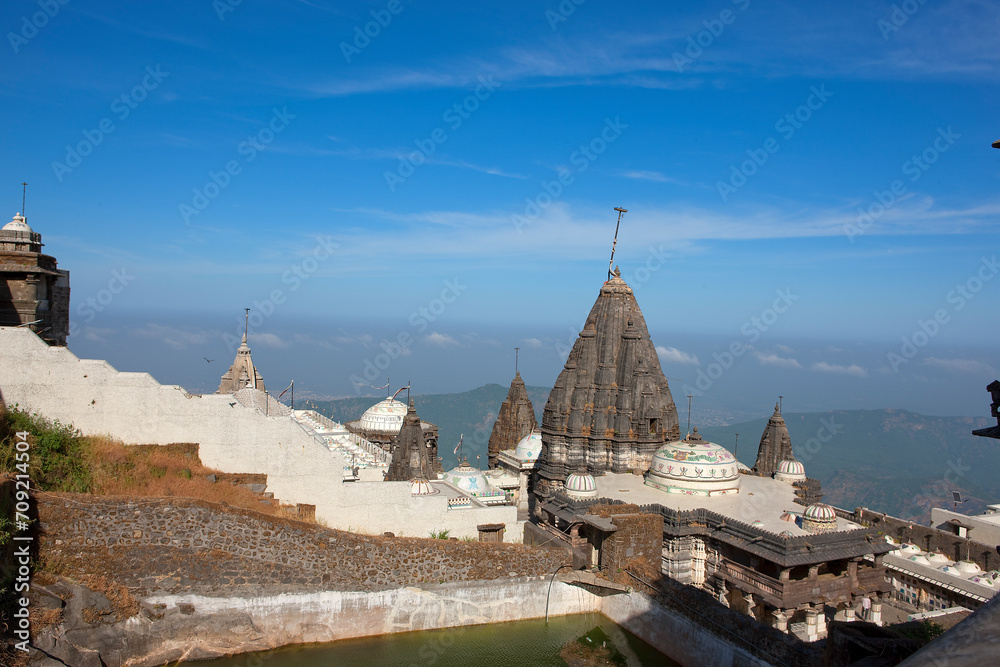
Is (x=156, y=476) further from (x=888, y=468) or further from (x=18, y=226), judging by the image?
(x=888, y=468)

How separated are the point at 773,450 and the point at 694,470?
8.87 metres

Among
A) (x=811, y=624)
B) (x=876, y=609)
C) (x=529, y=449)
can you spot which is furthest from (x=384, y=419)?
(x=876, y=609)

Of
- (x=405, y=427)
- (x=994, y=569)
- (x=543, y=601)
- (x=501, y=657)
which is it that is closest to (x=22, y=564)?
(x=501, y=657)

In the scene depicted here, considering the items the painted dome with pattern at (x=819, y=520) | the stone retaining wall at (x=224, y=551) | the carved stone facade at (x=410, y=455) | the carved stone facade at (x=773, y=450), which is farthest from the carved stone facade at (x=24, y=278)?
the carved stone facade at (x=773, y=450)

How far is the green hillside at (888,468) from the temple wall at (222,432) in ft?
441

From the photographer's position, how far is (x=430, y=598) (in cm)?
1728

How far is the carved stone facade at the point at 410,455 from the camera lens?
2827 centimetres

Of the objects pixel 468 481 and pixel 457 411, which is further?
pixel 457 411

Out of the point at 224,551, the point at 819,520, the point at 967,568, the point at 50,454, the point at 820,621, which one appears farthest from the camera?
the point at 967,568

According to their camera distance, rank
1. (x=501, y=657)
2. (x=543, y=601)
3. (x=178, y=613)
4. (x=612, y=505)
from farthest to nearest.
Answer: (x=612, y=505), (x=543, y=601), (x=501, y=657), (x=178, y=613)

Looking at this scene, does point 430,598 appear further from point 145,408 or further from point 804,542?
point 804,542

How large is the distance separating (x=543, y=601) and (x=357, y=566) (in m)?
5.25

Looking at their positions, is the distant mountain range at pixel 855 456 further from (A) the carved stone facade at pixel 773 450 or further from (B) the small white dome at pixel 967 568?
(B) the small white dome at pixel 967 568

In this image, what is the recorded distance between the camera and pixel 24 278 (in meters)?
20.6
